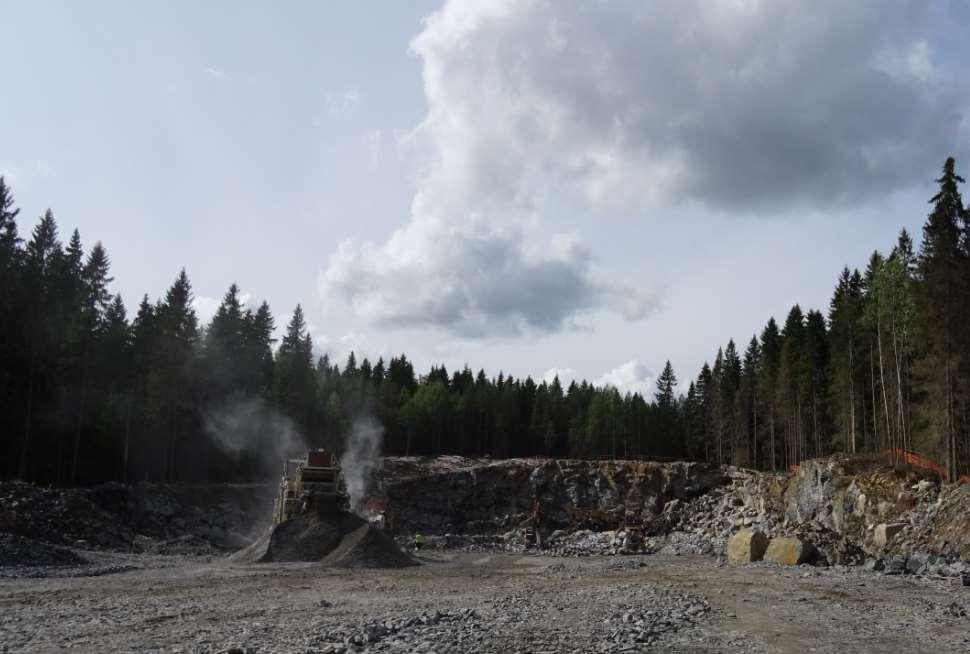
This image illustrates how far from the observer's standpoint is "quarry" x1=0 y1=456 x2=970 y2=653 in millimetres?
13469

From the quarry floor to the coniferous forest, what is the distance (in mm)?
16351

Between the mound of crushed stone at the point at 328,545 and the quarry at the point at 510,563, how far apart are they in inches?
3.8

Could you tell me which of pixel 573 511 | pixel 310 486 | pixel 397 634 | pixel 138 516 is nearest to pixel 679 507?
pixel 573 511

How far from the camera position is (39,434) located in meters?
45.7

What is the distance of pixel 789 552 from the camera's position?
31141mm

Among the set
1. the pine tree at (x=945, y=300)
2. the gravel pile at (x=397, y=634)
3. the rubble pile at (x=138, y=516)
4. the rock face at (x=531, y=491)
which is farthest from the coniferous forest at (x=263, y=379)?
the gravel pile at (x=397, y=634)

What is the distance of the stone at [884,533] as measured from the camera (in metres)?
31.1

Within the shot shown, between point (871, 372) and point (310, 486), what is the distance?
137 feet

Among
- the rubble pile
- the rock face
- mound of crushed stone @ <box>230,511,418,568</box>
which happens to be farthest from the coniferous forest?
mound of crushed stone @ <box>230,511,418,568</box>

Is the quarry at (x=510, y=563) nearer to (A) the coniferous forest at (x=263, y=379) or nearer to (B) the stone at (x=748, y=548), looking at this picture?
(B) the stone at (x=748, y=548)

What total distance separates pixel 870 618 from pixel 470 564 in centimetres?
2132

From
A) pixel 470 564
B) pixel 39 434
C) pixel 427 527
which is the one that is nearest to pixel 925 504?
pixel 470 564

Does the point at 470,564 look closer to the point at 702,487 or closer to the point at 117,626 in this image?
the point at 117,626

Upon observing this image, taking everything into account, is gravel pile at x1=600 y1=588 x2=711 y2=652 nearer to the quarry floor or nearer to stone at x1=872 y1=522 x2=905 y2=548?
the quarry floor
